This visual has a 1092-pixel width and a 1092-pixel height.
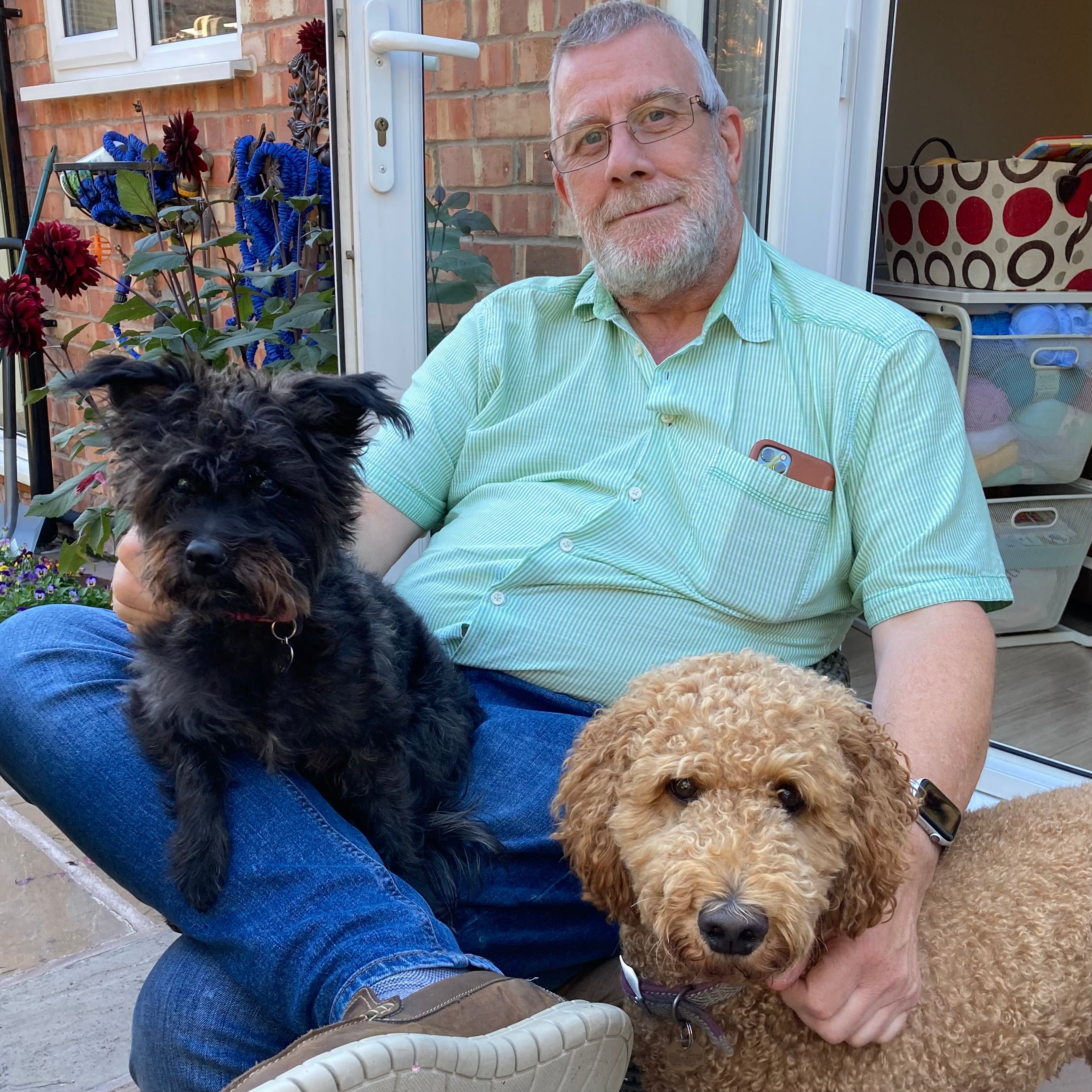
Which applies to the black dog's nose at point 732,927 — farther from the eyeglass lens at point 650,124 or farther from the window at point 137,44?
the window at point 137,44

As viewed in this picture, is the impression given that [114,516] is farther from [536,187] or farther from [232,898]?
[232,898]

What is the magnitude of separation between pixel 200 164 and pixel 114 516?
117 centimetres

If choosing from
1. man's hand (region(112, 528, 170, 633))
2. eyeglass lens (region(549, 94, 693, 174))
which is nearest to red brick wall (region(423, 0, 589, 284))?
eyeglass lens (region(549, 94, 693, 174))

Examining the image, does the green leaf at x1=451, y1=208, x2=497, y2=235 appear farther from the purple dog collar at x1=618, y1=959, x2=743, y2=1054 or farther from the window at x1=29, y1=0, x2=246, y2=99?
the purple dog collar at x1=618, y1=959, x2=743, y2=1054

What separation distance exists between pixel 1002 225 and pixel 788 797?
257 cm

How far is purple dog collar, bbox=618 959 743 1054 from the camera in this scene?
147 centimetres

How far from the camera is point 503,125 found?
3180mm

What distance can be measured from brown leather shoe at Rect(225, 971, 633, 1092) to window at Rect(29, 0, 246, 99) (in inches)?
151

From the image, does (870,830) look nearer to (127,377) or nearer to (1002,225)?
(127,377)

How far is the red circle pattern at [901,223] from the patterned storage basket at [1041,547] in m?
0.95

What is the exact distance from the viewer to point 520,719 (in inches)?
75.2

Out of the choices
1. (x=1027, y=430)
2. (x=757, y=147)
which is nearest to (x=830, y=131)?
(x=757, y=147)

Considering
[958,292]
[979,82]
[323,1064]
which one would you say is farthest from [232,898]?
[979,82]

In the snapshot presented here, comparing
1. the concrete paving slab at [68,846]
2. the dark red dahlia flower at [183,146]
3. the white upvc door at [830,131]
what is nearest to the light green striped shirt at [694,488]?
the white upvc door at [830,131]
